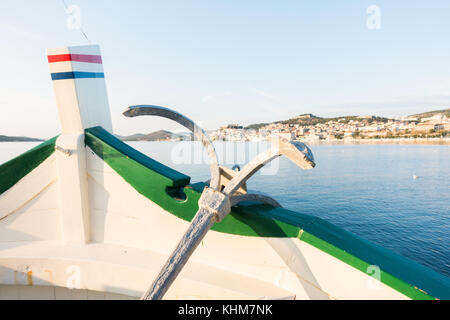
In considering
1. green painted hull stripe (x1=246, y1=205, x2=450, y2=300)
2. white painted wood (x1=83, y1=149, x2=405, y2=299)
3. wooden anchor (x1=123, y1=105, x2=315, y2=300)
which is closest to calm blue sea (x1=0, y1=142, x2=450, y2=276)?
green painted hull stripe (x1=246, y1=205, x2=450, y2=300)

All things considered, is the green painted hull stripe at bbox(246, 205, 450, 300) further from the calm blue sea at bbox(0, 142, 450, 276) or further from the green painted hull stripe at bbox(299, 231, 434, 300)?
the calm blue sea at bbox(0, 142, 450, 276)

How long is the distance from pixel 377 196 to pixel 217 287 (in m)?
25.3

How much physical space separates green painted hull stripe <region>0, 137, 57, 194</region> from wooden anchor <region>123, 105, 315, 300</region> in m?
2.73

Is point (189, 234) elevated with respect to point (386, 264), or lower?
elevated

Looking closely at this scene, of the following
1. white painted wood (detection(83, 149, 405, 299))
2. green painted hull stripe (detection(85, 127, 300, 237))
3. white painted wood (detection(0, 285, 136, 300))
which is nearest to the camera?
white painted wood (detection(83, 149, 405, 299))

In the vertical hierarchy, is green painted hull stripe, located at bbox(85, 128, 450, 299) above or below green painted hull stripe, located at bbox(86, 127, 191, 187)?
below

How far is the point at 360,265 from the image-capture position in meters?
3.17

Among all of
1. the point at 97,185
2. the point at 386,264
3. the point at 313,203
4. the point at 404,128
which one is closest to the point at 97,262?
the point at 97,185

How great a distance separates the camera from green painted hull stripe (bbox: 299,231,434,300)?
295 cm

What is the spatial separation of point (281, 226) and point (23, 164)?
5.32m

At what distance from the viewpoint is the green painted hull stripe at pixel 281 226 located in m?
3.14
